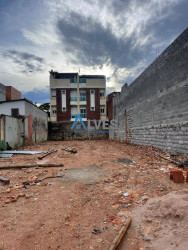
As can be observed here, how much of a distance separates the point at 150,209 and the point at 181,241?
0.74m

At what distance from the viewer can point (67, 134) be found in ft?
54.8

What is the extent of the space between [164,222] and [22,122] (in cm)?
1052

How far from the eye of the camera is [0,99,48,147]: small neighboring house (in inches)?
338

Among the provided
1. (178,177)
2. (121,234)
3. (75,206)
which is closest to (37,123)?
(75,206)

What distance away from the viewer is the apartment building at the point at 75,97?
83.3 feet

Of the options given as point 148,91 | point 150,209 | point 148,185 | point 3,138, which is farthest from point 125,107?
point 150,209

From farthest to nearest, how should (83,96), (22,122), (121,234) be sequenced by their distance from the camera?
(83,96) → (22,122) → (121,234)

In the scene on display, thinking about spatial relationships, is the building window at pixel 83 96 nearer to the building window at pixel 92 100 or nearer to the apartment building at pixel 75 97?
the apartment building at pixel 75 97

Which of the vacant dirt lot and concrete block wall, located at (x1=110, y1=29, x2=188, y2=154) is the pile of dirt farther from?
concrete block wall, located at (x1=110, y1=29, x2=188, y2=154)

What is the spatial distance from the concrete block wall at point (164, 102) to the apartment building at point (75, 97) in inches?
592

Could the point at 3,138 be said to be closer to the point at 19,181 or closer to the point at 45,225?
the point at 19,181

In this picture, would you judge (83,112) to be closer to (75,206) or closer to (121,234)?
(75,206)


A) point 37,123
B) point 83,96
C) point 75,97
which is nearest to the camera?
point 37,123

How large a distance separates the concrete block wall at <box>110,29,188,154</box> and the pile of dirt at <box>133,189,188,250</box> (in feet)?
13.1
